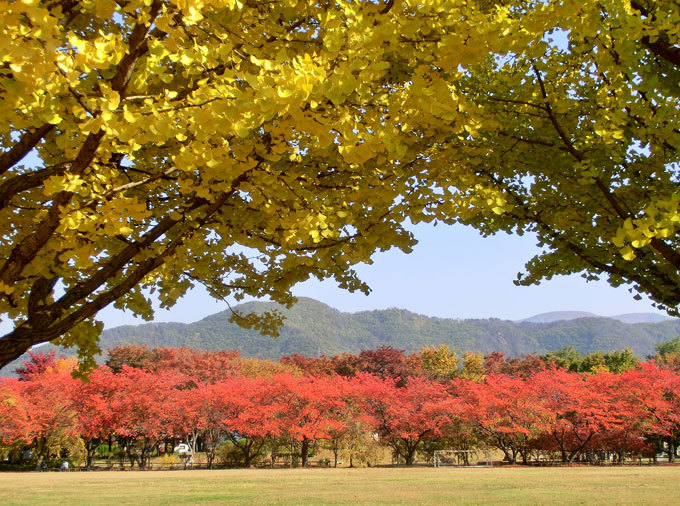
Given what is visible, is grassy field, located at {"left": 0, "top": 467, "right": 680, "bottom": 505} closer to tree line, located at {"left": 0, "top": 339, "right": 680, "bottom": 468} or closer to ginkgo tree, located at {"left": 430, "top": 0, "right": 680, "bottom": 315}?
tree line, located at {"left": 0, "top": 339, "right": 680, "bottom": 468}

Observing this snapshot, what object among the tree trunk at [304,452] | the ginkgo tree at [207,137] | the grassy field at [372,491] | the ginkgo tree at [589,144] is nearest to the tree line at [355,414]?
the tree trunk at [304,452]

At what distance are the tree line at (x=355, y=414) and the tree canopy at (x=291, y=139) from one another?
A: 21277 mm

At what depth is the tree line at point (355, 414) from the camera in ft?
81.3

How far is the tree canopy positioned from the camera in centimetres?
202

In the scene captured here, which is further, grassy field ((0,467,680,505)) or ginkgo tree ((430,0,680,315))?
grassy field ((0,467,680,505))

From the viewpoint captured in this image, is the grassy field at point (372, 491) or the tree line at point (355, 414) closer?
the grassy field at point (372, 491)

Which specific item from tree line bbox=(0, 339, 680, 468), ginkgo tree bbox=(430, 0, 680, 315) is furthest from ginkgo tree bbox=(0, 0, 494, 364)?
tree line bbox=(0, 339, 680, 468)

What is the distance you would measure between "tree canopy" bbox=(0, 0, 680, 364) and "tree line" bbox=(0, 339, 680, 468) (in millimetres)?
21277

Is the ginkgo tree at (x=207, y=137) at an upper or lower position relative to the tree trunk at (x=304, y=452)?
upper

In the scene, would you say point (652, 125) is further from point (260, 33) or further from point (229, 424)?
point (229, 424)

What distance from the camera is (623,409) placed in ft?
80.7

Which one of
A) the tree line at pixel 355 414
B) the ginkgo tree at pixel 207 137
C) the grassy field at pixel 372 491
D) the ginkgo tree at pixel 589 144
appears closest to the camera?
the ginkgo tree at pixel 207 137

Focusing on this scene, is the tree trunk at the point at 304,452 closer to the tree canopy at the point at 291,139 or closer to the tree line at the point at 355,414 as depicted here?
the tree line at the point at 355,414

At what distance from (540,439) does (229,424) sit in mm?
16436
